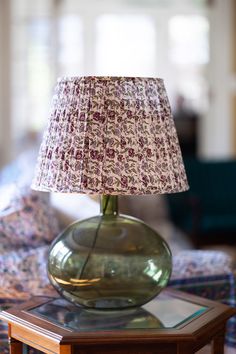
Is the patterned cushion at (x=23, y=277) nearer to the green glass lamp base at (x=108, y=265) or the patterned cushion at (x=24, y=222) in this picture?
the patterned cushion at (x=24, y=222)

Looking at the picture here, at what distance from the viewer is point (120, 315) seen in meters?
1.52

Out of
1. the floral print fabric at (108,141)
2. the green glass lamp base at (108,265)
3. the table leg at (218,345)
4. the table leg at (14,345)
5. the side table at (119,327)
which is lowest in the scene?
the table leg at (218,345)

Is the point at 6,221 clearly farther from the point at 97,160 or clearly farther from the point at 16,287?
the point at 97,160

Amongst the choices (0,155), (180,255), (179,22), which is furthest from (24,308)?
(179,22)

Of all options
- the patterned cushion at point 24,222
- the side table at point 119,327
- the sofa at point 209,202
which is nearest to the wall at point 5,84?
the sofa at point 209,202

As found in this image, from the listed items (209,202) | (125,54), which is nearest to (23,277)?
(209,202)

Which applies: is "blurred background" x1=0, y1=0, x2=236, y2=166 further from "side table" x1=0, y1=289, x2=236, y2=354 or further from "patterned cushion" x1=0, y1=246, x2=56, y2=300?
"side table" x1=0, y1=289, x2=236, y2=354

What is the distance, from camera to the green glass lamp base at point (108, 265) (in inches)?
60.1

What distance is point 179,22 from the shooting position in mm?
7152

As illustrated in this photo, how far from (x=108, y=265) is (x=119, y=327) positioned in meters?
0.16

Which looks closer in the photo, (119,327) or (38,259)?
(119,327)

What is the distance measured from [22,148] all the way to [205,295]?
12.6ft

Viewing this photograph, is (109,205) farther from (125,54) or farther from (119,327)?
(125,54)

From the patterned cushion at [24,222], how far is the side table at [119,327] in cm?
38
